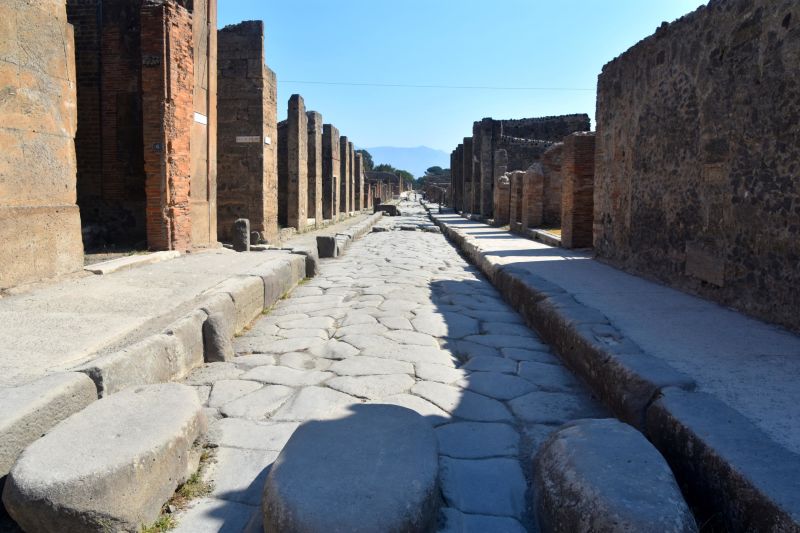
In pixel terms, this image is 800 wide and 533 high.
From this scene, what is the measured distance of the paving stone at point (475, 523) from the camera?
194cm

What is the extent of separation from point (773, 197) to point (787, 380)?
179cm

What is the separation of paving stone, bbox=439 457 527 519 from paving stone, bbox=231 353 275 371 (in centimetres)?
167

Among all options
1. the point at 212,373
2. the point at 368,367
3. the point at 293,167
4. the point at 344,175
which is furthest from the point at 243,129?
the point at 344,175

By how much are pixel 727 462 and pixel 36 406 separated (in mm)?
2321

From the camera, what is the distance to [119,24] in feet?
25.0

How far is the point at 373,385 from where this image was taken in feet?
10.8

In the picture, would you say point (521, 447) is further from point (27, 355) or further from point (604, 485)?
point (27, 355)

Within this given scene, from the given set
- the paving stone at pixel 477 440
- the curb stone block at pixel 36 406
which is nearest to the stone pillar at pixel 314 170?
the paving stone at pixel 477 440

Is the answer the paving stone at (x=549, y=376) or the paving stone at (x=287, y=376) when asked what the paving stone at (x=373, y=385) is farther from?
the paving stone at (x=549, y=376)

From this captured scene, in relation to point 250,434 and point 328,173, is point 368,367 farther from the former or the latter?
point 328,173

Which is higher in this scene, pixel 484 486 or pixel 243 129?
pixel 243 129

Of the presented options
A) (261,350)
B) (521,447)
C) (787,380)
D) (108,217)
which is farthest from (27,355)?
(108,217)

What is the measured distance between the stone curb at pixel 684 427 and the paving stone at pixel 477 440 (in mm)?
560

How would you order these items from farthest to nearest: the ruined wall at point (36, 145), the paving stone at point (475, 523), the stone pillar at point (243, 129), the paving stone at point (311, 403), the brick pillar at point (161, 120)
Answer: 1. the stone pillar at point (243, 129)
2. the brick pillar at point (161, 120)
3. the ruined wall at point (36, 145)
4. the paving stone at point (311, 403)
5. the paving stone at point (475, 523)
